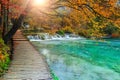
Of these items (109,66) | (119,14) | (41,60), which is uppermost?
(119,14)

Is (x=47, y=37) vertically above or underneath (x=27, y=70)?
underneath

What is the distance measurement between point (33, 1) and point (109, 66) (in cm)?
761

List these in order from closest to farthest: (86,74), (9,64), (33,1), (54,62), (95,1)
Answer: (9,64), (95,1), (33,1), (86,74), (54,62)

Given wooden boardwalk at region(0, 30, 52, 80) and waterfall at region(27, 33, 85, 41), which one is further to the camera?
waterfall at region(27, 33, 85, 41)

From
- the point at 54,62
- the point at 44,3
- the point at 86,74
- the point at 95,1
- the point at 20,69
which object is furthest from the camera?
the point at 54,62

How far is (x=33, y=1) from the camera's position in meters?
10.7

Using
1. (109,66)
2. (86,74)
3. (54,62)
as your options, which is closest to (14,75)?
(86,74)

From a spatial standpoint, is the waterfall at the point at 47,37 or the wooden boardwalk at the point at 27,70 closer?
the wooden boardwalk at the point at 27,70

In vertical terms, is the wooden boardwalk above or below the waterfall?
above

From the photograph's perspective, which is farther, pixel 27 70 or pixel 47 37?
pixel 47 37

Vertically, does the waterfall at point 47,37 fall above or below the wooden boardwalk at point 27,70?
below

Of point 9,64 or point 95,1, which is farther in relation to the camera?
point 95,1

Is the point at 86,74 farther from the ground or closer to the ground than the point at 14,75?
closer to the ground

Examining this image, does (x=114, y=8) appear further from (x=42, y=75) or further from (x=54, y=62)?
(x=54, y=62)
